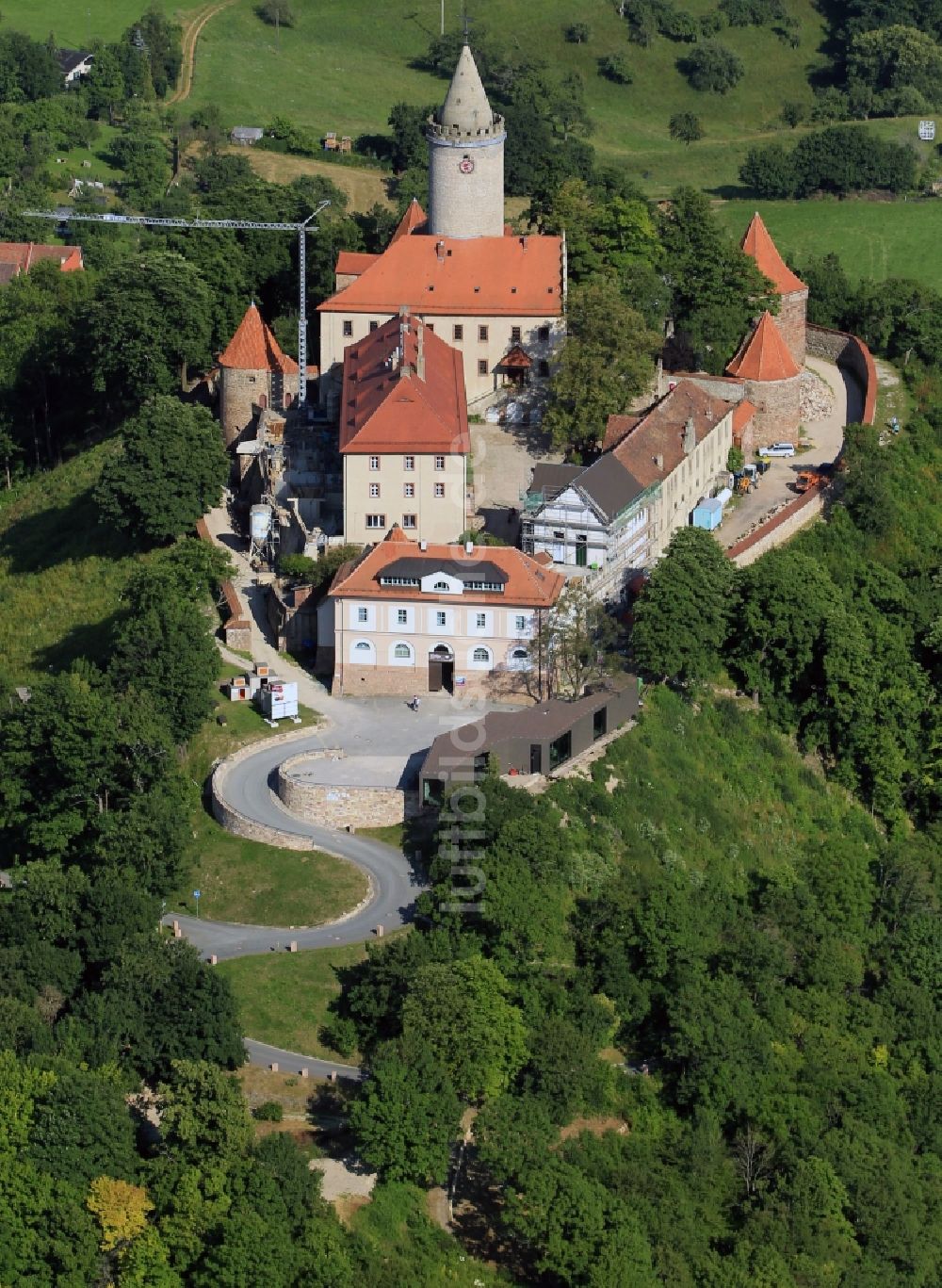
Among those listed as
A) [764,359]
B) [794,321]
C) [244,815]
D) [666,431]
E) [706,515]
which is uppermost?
[666,431]

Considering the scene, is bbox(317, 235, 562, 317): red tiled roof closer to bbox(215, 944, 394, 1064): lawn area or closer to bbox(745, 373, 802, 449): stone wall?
bbox(745, 373, 802, 449): stone wall

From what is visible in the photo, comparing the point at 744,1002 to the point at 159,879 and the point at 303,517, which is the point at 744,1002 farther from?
the point at 303,517

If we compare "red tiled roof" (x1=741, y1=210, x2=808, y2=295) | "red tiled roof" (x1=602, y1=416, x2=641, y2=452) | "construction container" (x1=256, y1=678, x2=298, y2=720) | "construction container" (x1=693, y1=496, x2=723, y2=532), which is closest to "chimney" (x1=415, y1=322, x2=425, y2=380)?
"red tiled roof" (x1=602, y1=416, x2=641, y2=452)

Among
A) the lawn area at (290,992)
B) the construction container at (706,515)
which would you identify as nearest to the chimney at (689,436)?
the construction container at (706,515)

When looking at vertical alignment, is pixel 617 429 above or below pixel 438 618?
above

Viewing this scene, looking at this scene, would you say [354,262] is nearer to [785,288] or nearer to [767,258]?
[767,258]

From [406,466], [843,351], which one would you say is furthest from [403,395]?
[843,351]

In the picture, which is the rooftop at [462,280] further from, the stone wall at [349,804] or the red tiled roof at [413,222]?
the stone wall at [349,804]
